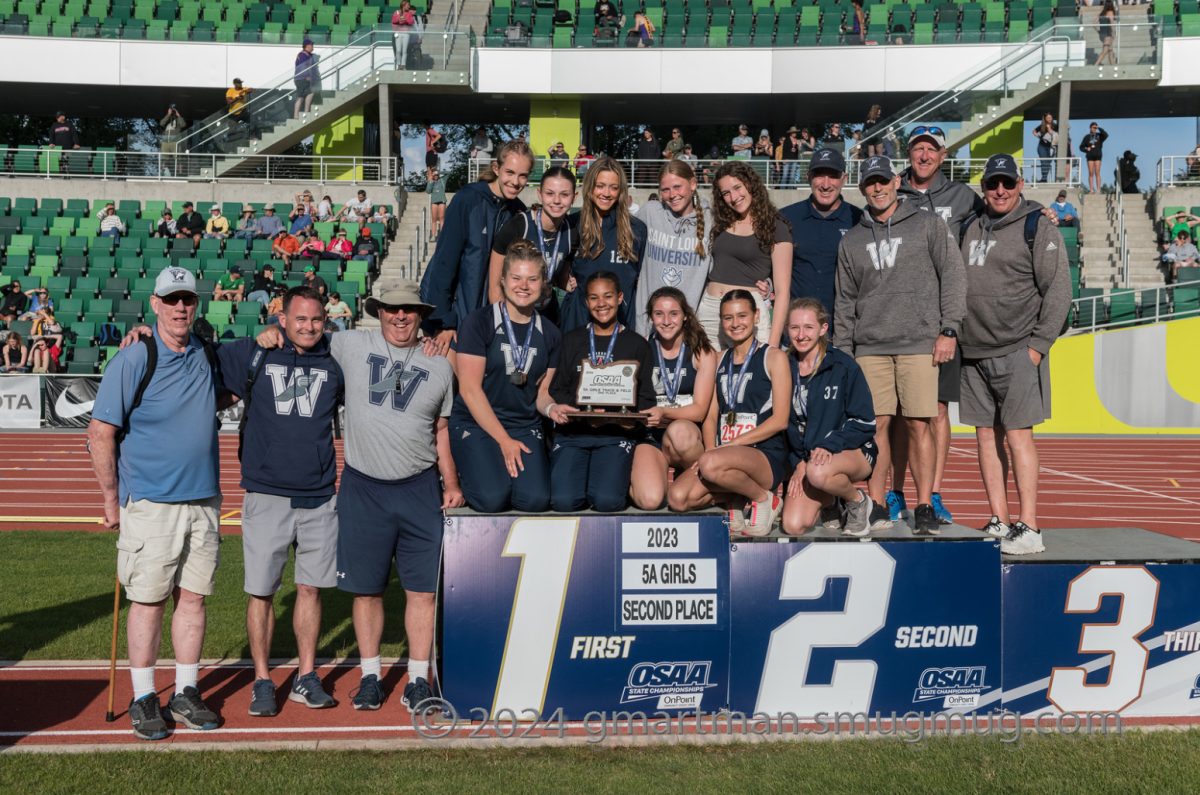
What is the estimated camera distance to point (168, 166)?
27.1 meters

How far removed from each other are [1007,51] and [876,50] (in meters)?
3.10

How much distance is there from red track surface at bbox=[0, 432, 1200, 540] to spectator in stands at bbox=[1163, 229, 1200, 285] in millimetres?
5512

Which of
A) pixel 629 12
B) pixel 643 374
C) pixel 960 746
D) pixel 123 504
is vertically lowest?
pixel 960 746

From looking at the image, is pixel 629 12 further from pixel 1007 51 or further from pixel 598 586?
pixel 598 586

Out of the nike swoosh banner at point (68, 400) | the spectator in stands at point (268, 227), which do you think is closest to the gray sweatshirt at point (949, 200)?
the nike swoosh banner at point (68, 400)

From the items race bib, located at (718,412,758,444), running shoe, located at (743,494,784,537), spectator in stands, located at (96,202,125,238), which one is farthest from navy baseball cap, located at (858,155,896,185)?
spectator in stands, located at (96,202,125,238)

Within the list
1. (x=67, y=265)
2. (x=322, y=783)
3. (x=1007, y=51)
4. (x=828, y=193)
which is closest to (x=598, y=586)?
(x=322, y=783)

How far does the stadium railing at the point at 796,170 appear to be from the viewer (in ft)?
78.7

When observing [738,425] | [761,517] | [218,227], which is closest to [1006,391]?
[738,425]

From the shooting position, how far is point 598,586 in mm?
5551

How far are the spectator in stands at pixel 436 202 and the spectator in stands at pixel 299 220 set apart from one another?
2552 millimetres

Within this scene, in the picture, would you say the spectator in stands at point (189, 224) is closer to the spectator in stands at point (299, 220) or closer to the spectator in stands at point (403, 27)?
the spectator in stands at point (299, 220)

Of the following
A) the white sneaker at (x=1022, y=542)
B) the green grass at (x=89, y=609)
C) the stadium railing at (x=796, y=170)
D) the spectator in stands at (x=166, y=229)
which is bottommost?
the green grass at (x=89, y=609)

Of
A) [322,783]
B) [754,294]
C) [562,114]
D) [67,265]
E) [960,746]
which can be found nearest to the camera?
[322,783]
